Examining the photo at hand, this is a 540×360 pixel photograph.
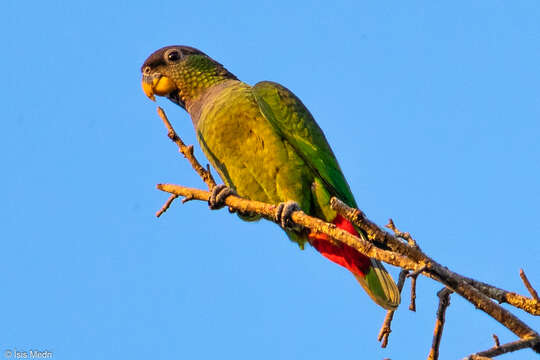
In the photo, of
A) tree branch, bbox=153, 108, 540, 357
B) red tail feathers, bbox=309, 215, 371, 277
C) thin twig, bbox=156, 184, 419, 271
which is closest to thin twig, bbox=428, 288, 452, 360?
tree branch, bbox=153, 108, 540, 357

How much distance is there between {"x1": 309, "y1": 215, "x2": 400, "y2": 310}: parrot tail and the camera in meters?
4.75

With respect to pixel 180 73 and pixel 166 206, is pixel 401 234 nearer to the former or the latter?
pixel 166 206

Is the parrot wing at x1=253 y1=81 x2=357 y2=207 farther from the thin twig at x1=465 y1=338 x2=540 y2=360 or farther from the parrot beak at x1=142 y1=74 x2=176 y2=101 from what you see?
the thin twig at x1=465 y1=338 x2=540 y2=360

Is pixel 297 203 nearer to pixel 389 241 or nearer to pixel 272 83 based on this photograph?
pixel 272 83

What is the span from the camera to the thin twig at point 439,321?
9.33 ft

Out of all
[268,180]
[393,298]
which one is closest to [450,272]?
[393,298]

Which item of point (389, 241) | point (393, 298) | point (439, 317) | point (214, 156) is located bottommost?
point (439, 317)

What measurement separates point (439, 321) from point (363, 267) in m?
1.97

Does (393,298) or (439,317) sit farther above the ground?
(393,298)

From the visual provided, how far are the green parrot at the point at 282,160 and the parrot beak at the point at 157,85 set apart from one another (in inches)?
30.8

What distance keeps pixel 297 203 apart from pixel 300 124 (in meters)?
0.86

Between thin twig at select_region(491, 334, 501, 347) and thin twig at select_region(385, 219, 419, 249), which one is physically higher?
thin twig at select_region(385, 219, 419, 249)

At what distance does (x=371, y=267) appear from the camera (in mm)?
4934

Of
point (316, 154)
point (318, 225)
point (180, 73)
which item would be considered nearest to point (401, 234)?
point (318, 225)
